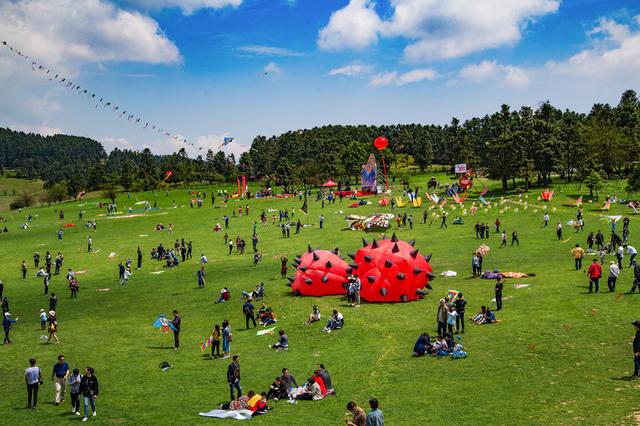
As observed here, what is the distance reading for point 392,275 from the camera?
30.2 meters

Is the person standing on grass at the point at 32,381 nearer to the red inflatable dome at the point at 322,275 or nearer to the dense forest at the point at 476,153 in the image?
the red inflatable dome at the point at 322,275

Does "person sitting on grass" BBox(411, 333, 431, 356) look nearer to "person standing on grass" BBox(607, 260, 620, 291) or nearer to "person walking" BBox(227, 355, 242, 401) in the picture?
"person walking" BBox(227, 355, 242, 401)

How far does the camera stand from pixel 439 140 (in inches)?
6845

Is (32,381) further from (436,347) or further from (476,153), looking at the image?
(476,153)

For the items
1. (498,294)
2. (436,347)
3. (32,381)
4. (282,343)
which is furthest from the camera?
(498,294)

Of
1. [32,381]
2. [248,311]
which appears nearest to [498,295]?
[248,311]

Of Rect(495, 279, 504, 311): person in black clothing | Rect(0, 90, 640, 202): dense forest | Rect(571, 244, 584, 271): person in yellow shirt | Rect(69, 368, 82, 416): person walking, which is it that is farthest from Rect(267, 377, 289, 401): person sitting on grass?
Rect(0, 90, 640, 202): dense forest

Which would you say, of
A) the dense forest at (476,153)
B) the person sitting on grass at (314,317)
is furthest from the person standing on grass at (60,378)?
the dense forest at (476,153)

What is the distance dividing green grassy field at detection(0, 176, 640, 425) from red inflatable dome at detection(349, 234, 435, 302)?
3.17ft

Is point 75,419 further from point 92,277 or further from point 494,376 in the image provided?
point 92,277

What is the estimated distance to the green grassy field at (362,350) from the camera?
55.2 feet

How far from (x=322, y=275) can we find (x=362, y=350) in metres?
10.1

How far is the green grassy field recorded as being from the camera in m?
16.8

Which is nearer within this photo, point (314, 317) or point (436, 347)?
point (436, 347)
